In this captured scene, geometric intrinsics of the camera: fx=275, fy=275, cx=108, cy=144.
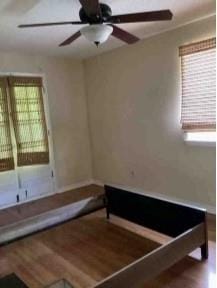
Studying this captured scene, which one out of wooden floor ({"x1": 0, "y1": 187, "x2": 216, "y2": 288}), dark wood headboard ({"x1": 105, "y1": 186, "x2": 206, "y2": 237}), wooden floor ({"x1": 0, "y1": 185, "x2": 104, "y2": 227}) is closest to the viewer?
wooden floor ({"x1": 0, "y1": 187, "x2": 216, "y2": 288})

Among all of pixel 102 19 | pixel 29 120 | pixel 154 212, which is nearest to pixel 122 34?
pixel 102 19

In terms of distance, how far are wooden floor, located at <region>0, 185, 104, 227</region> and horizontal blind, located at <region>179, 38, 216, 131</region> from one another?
2181 millimetres

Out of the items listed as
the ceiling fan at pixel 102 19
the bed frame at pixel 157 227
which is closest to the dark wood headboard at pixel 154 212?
the bed frame at pixel 157 227

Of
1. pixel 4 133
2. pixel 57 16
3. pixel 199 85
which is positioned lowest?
pixel 4 133

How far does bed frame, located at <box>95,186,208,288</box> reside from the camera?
205cm

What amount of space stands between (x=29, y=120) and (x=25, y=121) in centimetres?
7

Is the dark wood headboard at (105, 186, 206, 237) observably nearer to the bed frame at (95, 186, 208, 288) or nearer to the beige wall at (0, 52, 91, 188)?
the bed frame at (95, 186, 208, 288)

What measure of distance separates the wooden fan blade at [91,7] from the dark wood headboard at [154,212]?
1984 millimetres

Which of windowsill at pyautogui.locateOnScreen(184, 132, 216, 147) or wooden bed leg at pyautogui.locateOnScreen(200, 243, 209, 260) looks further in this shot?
windowsill at pyautogui.locateOnScreen(184, 132, 216, 147)

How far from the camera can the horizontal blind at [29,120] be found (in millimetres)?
4484

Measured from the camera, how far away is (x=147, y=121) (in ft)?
14.1

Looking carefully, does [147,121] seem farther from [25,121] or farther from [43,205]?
[43,205]

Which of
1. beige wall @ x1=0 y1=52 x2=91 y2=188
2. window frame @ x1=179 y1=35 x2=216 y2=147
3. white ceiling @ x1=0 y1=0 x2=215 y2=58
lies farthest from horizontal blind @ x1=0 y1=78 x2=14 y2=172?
window frame @ x1=179 y1=35 x2=216 y2=147

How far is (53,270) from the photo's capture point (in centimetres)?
262
